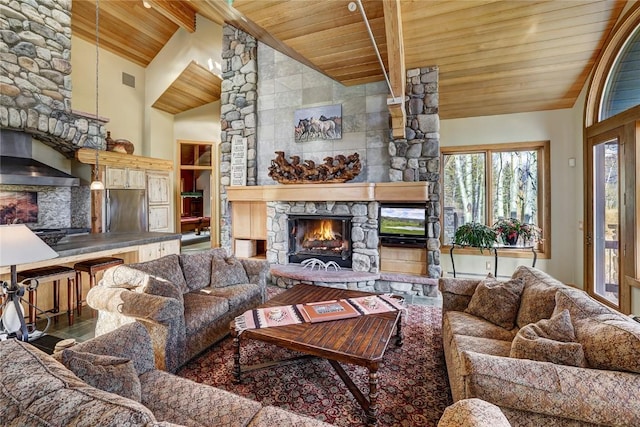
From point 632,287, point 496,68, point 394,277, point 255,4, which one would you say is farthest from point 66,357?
point 496,68

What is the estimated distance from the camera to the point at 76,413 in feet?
2.71

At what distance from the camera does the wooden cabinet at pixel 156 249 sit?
4.06 m

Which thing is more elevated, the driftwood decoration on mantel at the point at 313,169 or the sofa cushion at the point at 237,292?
the driftwood decoration on mantel at the point at 313,169

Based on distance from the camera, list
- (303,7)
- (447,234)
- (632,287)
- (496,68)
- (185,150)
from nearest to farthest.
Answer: (632,287) < (303,7) < (496,68) < (447,234) < (185,150)

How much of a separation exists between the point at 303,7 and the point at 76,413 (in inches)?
167

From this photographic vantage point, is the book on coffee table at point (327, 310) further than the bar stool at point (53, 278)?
No

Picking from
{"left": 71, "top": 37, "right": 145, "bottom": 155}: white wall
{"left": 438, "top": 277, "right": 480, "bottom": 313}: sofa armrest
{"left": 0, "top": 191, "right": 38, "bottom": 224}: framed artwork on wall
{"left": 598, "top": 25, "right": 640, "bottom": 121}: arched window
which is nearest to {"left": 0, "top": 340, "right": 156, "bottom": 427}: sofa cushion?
{"left": 438, "top": 277, "right": 480, "bottom": 313}: sofa armrest

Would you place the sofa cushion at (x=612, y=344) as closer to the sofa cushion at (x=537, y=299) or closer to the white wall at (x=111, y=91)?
the sofa cushion at (x=537, y=299)

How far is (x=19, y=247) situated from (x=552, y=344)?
2902mm

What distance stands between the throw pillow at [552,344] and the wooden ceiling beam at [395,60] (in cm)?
281

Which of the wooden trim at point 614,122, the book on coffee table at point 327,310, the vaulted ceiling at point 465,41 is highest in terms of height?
the vaulted ceiling at point 465,41

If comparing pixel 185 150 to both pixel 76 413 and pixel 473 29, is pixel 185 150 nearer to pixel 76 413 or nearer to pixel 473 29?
pixel 473 29

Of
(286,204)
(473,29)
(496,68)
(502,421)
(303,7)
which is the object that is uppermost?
(303,7)

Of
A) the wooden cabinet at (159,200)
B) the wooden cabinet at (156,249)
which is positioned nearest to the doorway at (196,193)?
the wooden cabinet at (159,200)
